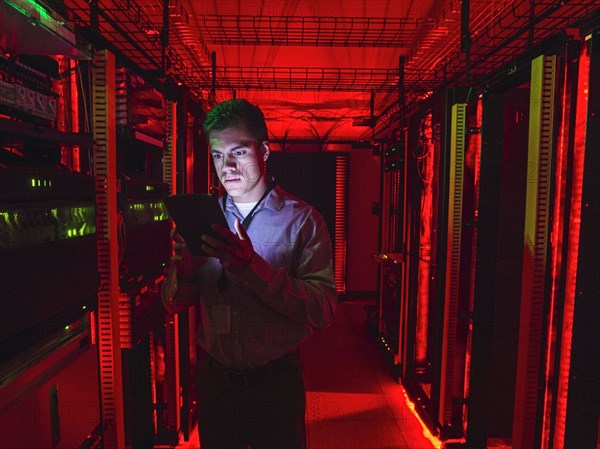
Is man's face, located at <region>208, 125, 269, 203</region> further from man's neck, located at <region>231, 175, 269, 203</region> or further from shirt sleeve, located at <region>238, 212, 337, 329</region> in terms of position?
shirt sleeve, located at <region>238, 212, 337, 329</region>

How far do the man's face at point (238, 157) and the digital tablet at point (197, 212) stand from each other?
0.28m

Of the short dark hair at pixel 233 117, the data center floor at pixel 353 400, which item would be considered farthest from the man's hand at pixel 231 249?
the data center floor at pixel 353 400

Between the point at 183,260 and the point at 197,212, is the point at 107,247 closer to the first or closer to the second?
the point at 183,260

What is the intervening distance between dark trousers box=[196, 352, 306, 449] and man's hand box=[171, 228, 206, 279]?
323mm

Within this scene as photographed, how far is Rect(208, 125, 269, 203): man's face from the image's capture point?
1219 millimetres

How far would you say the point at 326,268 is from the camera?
1.23m

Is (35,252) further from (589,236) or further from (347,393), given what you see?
(347,393)

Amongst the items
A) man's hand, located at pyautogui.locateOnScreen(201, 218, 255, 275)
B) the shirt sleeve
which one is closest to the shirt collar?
the shirt sleeve

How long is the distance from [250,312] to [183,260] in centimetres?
27

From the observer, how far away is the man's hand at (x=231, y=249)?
0.96 metres

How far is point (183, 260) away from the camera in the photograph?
1.15 m

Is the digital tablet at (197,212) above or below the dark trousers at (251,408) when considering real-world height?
above

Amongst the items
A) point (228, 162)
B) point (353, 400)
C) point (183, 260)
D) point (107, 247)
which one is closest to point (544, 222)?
point (228, 162)

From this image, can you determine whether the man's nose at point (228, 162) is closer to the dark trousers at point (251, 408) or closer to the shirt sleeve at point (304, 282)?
the shirt sleeve at point (304, 282)
